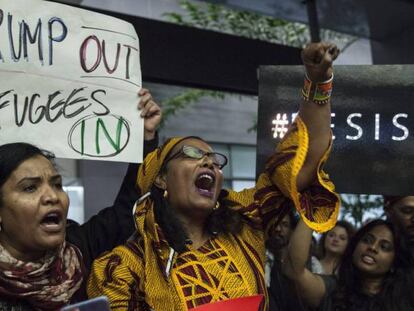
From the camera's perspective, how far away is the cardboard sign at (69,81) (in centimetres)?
221

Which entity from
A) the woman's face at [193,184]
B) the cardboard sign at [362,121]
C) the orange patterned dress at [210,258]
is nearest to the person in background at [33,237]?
the orange patterned dress at [210,258]

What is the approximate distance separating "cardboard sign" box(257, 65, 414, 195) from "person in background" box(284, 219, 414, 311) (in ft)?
1.01

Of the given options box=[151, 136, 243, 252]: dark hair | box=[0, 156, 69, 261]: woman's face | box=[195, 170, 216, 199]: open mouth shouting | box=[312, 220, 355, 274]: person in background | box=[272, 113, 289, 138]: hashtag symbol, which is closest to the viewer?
box=[0, 156, 69, 261]: woman's face

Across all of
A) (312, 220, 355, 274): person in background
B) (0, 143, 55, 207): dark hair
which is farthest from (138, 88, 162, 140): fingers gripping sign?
(312, 220, 355, 274): person in background

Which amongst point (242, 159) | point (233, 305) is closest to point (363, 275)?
point (233, 305)

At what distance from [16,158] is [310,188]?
2.80ft

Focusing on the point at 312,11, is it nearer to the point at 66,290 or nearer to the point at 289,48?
the point at 289,48

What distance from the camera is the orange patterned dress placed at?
1908mm

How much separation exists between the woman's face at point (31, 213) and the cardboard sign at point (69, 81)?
378mm

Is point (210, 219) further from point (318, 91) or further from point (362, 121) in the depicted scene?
point (362, 121)

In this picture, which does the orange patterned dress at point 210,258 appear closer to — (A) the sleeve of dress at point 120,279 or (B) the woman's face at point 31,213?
(A) the sleeve of dress at point 120,279

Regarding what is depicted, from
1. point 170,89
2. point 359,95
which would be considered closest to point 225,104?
point 170,89

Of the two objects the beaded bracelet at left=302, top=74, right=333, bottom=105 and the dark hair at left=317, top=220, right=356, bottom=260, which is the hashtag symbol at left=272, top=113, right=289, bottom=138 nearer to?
the beaded bracelet at left=302, top=74, right=333, bottom=105

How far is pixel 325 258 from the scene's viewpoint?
4.22m
